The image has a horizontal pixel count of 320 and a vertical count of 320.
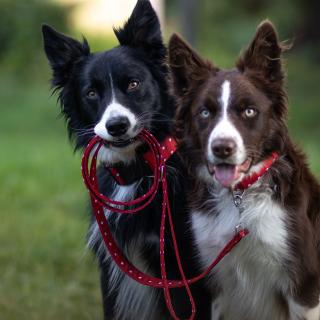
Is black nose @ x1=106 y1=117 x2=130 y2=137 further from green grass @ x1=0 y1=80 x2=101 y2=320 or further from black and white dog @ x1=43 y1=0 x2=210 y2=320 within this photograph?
green grass @ x1=0 y1=80 x2=101 y2=320

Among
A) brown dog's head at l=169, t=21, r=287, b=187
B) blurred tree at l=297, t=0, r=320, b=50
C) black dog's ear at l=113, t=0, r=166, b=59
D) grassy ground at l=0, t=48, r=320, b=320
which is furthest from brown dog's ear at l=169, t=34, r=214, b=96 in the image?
blurred tree at l=297, t=0, r=320, b=50

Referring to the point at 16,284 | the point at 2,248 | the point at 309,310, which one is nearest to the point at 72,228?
the point at 2,248

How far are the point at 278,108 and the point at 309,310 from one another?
1.13 m

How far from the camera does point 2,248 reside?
6402mm

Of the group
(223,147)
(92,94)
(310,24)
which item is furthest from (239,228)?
(310,24)

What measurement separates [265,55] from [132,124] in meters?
0.87

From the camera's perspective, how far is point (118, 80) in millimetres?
4465

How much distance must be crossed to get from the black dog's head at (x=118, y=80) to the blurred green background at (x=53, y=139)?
967mm

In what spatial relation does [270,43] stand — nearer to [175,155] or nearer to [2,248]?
[175,155]

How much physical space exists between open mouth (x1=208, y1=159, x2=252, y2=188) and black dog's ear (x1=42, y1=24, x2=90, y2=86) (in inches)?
56.6

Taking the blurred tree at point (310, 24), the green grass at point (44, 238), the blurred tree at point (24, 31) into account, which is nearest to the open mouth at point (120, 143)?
the green grass at point (44, 238)

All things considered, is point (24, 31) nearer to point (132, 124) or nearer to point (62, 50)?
point (62, 50)

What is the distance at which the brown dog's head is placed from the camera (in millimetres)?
3725

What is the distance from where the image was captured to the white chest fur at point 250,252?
3943 millimetres
